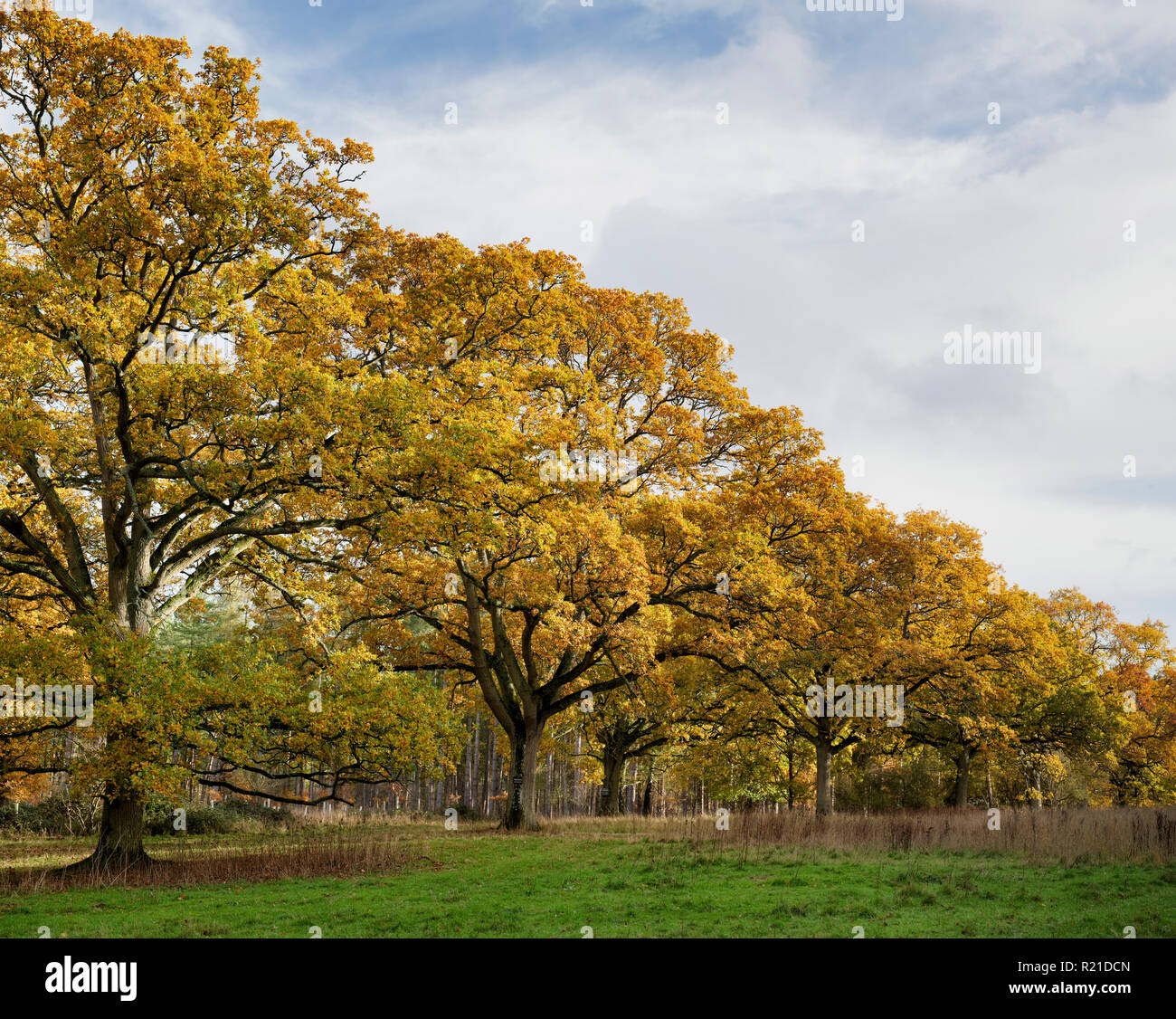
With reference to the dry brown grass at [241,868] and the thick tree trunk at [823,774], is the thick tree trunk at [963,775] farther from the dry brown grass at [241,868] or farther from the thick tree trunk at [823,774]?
the dry brown grass at [241,868]

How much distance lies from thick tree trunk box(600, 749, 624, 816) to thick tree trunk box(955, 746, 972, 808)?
13.9m

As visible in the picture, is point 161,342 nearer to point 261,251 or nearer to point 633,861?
point 261,251

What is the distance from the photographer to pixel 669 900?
11820 millimetres

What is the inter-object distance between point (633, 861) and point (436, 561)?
11.2 meters

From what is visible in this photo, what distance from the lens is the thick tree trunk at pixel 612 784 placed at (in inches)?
1422

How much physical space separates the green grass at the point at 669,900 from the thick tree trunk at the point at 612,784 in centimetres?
1989

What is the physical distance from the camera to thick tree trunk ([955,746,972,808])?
36475 millimetres

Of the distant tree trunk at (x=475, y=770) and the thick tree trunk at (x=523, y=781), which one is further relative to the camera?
the distant tree trunk at (x=475, y=770)

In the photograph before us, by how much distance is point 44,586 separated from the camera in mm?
25422

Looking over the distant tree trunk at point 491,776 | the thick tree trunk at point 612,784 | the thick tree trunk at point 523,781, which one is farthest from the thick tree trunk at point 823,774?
the distant tree trunk at point 491,776

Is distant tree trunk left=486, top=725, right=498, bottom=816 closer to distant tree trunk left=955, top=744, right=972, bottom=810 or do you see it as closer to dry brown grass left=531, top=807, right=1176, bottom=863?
distant tree trunk left=955, top=744, right=972, bottom=810

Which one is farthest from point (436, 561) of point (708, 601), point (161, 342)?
point (161, 342)
